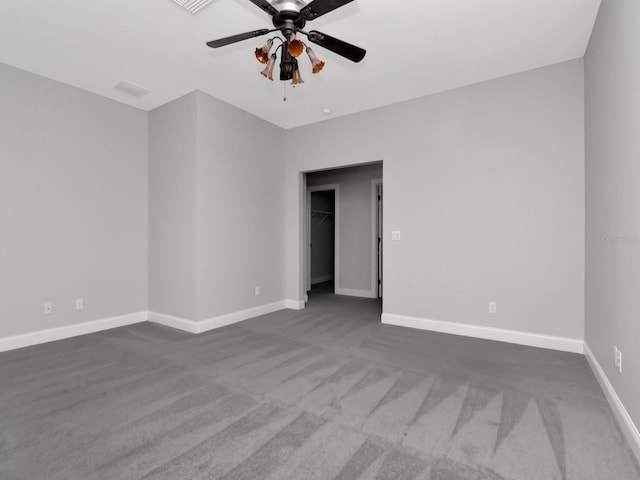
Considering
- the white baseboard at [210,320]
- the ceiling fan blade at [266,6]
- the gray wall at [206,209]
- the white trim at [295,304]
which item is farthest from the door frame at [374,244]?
the ceiling fan blade at [266,6]

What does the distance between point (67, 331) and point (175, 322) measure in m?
1.07

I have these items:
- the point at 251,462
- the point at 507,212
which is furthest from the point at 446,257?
the point at 251,462

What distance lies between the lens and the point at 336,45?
1996 mm


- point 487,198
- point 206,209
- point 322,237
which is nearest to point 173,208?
point 206,209

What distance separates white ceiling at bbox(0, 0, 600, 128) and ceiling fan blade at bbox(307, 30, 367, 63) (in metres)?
0.48

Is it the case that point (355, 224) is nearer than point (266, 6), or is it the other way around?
point (266, 6)

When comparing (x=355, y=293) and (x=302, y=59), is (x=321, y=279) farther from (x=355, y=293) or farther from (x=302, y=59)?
(x=302, y=59)

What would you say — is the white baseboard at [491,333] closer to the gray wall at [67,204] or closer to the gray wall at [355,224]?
the gray wall at [355,224]

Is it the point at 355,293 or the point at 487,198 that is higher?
the point at 487,198

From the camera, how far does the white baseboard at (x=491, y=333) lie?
2.97 meters

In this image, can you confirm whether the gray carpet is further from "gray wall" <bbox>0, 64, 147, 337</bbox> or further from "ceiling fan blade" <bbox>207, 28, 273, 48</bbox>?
"ceiling fan blade" <bbox>207, 28, 273, 48</bbox>

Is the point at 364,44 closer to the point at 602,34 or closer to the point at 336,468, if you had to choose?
the point at 602,34

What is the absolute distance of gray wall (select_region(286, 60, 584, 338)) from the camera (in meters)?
2.97

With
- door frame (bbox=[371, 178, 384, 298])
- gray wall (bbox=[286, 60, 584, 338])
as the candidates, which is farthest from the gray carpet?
door frame (bbox=[371, 178, 384, 298])
